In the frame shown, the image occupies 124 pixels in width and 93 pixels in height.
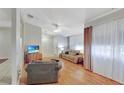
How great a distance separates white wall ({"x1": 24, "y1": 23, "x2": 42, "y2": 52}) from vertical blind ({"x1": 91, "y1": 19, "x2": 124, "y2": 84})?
4452mm

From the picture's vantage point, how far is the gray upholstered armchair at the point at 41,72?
4.05 metres

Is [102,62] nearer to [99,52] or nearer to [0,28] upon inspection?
[99,52]

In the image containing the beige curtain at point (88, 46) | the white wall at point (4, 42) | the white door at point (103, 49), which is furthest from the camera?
the white wall at point (4, 42)

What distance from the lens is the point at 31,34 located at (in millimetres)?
8930

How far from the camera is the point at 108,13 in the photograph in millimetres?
4613

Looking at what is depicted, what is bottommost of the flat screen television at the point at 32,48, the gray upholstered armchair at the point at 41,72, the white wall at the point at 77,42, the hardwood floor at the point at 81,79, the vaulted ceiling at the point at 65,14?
the hardwood floor at the point at 81,79

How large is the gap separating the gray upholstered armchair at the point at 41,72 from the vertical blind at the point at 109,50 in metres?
1.87

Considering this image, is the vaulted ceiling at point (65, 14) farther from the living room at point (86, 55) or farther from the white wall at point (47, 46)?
the white wall at point (47, 46)

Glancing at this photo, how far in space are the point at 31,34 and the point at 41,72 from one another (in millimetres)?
5243

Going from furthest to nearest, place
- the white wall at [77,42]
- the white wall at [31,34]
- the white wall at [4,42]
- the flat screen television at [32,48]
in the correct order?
the white wall at [77,42], the white wall at [4,42], the white wall at [31,34], the flat screen television at [32,48]

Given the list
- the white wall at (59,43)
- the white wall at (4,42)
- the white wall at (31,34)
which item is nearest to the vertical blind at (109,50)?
the white wall at (31,34)

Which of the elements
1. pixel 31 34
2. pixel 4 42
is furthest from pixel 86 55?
pixel 4 42

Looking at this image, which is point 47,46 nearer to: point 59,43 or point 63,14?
point 59,43
